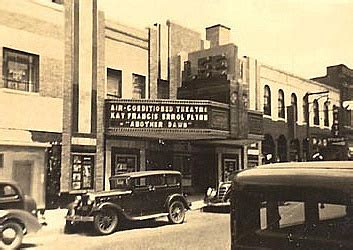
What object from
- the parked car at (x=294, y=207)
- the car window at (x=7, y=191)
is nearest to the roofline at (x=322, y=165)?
the parked car at (x=294, y=207)

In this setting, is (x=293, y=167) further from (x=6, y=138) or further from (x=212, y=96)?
(x=212, y=96)

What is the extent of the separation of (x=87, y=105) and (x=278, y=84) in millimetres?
1622

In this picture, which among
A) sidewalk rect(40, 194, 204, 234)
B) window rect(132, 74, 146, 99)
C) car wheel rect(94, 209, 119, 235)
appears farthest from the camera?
window rect(132, 74, 146, 99)

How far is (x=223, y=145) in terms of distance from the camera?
3982 mm

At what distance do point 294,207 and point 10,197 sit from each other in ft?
4.24

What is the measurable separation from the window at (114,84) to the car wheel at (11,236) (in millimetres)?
2187

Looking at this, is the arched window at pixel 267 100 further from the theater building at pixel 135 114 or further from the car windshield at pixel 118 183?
the car windshield at pixel 118 183

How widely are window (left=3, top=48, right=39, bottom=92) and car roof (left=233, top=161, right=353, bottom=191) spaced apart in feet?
4.91

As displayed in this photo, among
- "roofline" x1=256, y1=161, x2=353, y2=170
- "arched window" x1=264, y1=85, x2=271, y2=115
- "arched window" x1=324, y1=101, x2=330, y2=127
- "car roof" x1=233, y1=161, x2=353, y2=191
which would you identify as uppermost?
"arched window" x1=264, y1=85, x2=271, y2=115

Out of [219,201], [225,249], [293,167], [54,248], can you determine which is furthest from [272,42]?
[54,248]

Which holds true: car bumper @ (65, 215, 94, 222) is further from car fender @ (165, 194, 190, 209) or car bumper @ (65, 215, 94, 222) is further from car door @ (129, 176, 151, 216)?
car fender @ (165, 194, 190, 209)

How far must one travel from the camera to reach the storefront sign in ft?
13.8

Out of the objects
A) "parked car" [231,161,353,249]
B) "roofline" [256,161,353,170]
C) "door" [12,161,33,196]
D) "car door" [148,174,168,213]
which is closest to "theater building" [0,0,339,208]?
"door" [12,161,33,196]

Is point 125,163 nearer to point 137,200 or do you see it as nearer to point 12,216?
point 137,200
